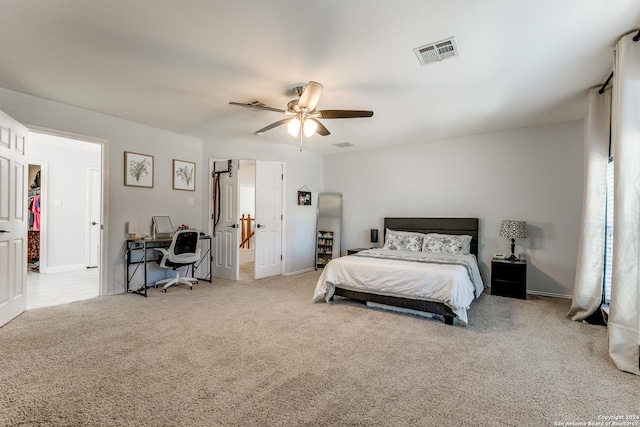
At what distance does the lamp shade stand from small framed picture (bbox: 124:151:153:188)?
5556mm

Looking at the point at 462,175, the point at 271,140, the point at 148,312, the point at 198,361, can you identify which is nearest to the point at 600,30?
the point at 462,175

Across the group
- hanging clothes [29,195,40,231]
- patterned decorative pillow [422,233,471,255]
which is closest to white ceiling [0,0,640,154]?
patterned decorative pillow [422,233,471,255]

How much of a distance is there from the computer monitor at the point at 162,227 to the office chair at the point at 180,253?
0.26 metres

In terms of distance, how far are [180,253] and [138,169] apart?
1464 mm

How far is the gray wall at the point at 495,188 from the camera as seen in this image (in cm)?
460

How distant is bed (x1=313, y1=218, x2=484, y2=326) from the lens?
3328 mm

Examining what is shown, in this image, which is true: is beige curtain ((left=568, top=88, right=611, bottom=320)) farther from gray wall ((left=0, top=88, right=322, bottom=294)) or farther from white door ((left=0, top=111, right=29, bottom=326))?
white door ((left=0, top=111, right=29, bottom=326))

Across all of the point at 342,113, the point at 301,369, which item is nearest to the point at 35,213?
the point at 342,113

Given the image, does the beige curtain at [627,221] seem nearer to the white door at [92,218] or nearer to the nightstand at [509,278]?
the nightstand at [509,278]

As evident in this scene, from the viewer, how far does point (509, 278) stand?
4.54 metres

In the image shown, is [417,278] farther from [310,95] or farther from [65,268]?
[65,268]

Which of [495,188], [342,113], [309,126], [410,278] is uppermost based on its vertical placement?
[342,113]

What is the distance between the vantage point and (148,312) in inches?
144

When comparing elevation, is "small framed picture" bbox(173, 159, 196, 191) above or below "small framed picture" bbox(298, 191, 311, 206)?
above
